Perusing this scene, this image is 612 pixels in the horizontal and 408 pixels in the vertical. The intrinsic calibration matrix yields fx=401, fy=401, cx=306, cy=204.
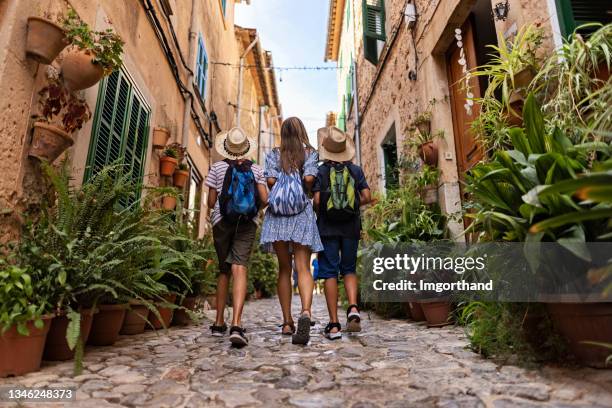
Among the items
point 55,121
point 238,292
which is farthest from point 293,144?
point 55,121

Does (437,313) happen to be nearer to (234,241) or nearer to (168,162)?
(234,241)

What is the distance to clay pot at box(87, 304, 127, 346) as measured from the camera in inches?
108

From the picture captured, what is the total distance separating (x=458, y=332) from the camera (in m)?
3.18

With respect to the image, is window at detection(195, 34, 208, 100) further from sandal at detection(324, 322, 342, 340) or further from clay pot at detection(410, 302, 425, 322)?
sandal at detection(324, 322, 342, 340)

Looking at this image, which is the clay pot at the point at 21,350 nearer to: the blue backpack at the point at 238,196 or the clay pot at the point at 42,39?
the blue backpack at the point at 238,196

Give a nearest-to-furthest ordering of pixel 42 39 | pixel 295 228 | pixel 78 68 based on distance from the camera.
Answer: pixel 42 39 → pixel 78 68 → pixel 295 228

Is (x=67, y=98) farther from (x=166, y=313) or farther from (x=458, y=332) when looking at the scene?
(x=458, y=332)

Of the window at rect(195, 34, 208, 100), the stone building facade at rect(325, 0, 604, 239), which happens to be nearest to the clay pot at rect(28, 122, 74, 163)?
the stone building facade at rect(325, 0, 604, 239)

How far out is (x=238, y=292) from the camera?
9.66 ft

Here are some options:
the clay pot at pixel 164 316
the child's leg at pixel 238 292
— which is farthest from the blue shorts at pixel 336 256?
the clay pot at pixel 164 316

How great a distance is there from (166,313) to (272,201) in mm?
1552

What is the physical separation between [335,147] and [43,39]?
220 centimetres

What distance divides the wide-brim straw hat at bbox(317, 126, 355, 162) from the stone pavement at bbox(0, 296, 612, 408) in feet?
4.85

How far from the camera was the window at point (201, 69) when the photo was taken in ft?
25.4
